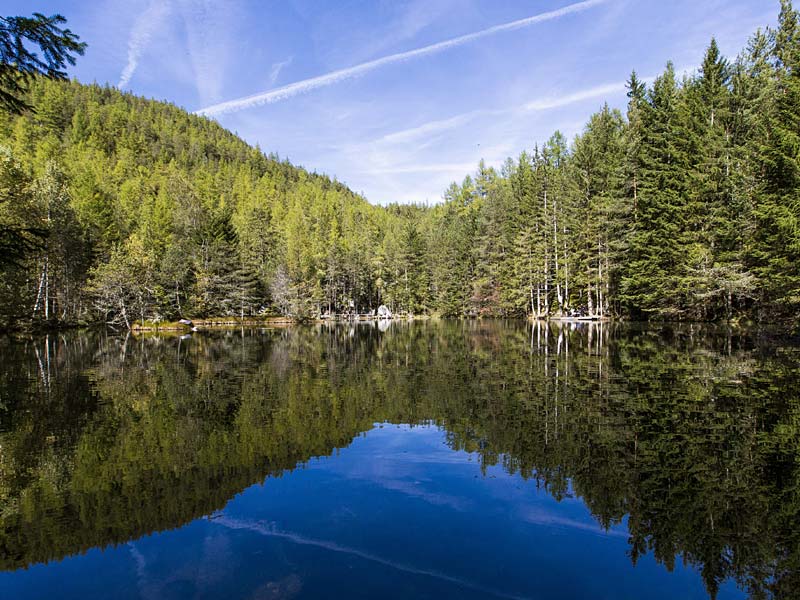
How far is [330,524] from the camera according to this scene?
6660mm

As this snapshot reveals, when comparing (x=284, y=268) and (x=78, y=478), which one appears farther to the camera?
(x=284, y=268)

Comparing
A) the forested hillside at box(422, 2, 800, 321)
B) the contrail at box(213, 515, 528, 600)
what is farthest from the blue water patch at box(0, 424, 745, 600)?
the forested hillside at box(422, 2, 800, 321)

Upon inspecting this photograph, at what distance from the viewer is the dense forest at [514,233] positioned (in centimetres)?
2948

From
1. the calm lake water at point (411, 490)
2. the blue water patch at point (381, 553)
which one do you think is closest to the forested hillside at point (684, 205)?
A: the calm lake water at point (411, 490)

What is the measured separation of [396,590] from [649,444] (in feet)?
20.3

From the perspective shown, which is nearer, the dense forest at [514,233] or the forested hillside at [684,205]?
the forested hillside at [684,205]

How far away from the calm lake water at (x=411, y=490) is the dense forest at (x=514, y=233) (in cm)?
415

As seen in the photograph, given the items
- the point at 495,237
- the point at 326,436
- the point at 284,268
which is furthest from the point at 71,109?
the point at 326,436

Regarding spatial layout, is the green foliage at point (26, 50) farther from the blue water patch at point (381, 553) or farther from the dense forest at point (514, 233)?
the blue water patch at point (381, 553)

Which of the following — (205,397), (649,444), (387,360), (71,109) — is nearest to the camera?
(649,444)

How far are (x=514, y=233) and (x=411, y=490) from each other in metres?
61.2

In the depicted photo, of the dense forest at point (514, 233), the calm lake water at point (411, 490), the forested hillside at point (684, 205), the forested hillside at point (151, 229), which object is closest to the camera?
the calm lake water at point (411, 490)

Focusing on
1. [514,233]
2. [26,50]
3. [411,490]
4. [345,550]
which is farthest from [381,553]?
[514,233]

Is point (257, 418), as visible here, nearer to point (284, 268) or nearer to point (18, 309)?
point (18, 309)
